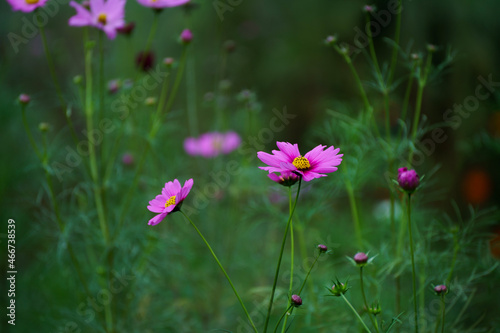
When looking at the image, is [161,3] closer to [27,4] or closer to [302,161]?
[27,4]

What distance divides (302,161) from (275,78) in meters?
1.87

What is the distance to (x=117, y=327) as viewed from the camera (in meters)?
1.00

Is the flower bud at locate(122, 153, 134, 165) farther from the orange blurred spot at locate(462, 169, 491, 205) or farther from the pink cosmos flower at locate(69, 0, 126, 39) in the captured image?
the orange blurred spot at locate(462, 169, 491, 205)

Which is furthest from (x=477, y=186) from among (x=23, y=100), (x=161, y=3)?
(x=23, y=100)

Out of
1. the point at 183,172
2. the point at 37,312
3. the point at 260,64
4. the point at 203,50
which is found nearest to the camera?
the point at 37,312

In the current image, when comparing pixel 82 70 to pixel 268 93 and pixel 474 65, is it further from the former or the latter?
pixel 474 65

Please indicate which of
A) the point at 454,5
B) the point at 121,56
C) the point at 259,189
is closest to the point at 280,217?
the point at 259,189

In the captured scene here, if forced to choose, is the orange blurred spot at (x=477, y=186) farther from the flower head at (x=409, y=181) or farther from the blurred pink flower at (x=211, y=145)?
the flower head at (x=409, y=181)

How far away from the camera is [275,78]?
2.36m

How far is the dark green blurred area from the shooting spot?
1.30 meters

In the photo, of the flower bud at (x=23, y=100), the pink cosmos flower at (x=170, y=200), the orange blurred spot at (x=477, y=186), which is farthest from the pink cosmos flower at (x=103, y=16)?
the orange blurred spot at (x=477, y=186)

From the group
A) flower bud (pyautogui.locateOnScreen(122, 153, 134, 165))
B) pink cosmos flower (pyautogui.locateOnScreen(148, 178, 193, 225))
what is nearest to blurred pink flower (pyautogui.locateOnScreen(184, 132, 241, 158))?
flower bud (pyautogui.locateOnScreen(122, 153, 134, 165))

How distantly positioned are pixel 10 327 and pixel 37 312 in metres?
0.09

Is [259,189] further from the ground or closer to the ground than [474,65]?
closer to the ground
